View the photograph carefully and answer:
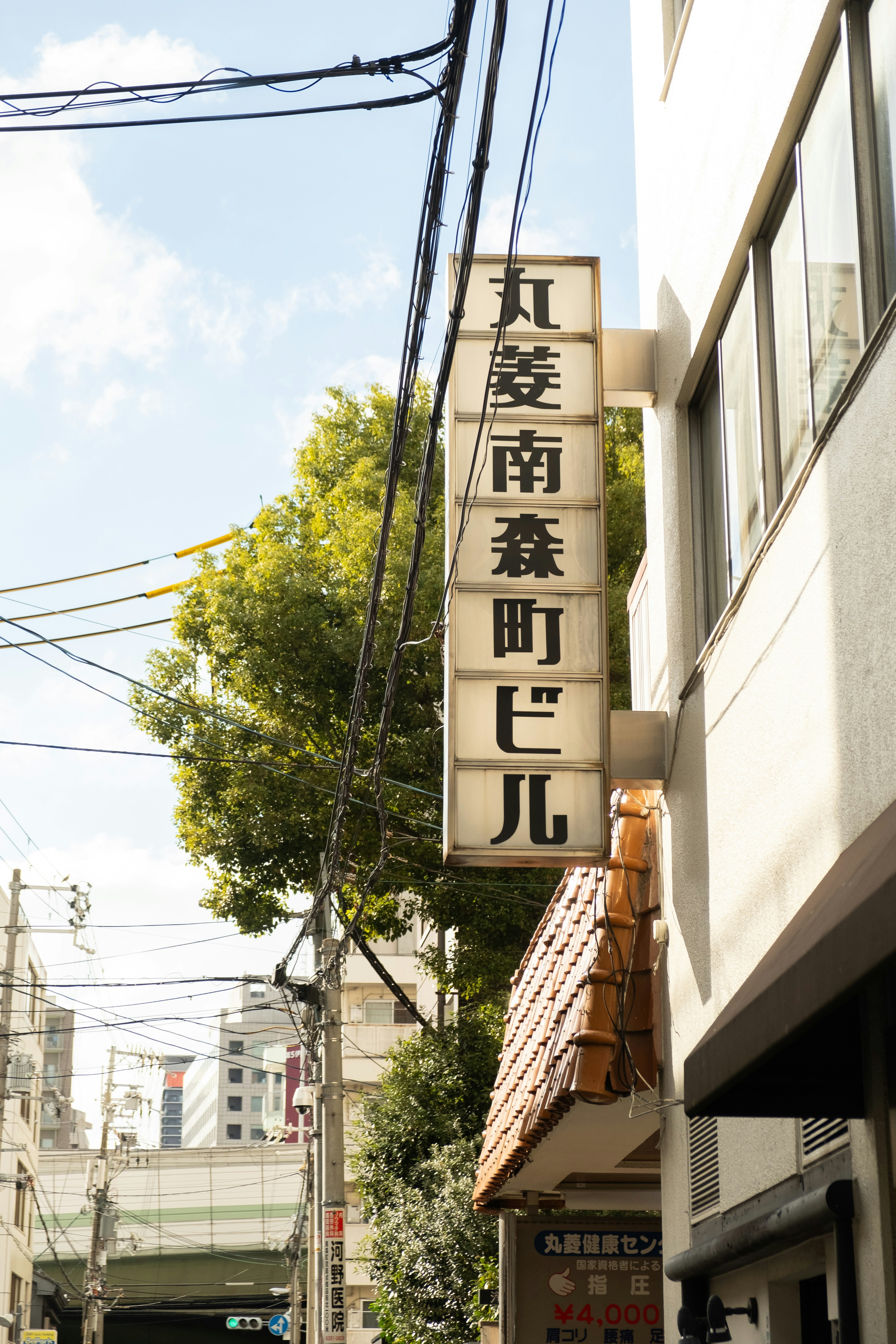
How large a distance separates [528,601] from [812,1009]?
14.5ft

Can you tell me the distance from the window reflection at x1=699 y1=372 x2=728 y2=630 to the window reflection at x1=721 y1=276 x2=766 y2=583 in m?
0.18

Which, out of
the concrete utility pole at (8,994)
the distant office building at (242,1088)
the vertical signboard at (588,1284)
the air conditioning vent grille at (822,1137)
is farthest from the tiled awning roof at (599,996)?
the distant office building at (242,1088)

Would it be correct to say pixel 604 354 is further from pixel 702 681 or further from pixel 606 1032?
pixel 606 1032

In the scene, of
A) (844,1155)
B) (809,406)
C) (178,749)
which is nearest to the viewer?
(844,1155)

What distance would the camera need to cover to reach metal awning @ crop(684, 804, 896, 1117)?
3.41 metres

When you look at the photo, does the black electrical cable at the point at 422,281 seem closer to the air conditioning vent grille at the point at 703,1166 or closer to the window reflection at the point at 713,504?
the window reflection at the point at 713,504

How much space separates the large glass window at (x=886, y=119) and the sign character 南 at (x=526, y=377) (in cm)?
314

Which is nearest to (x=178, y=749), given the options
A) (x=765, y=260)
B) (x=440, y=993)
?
(x=440, y=993)

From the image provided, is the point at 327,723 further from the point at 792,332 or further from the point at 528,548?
the point at 792,332

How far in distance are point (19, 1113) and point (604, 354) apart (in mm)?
53049

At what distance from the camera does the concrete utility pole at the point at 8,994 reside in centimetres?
3438

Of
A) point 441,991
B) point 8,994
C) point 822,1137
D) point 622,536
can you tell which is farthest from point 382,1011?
point 822,1137

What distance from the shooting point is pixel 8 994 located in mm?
38281

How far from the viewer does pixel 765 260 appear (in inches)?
270
